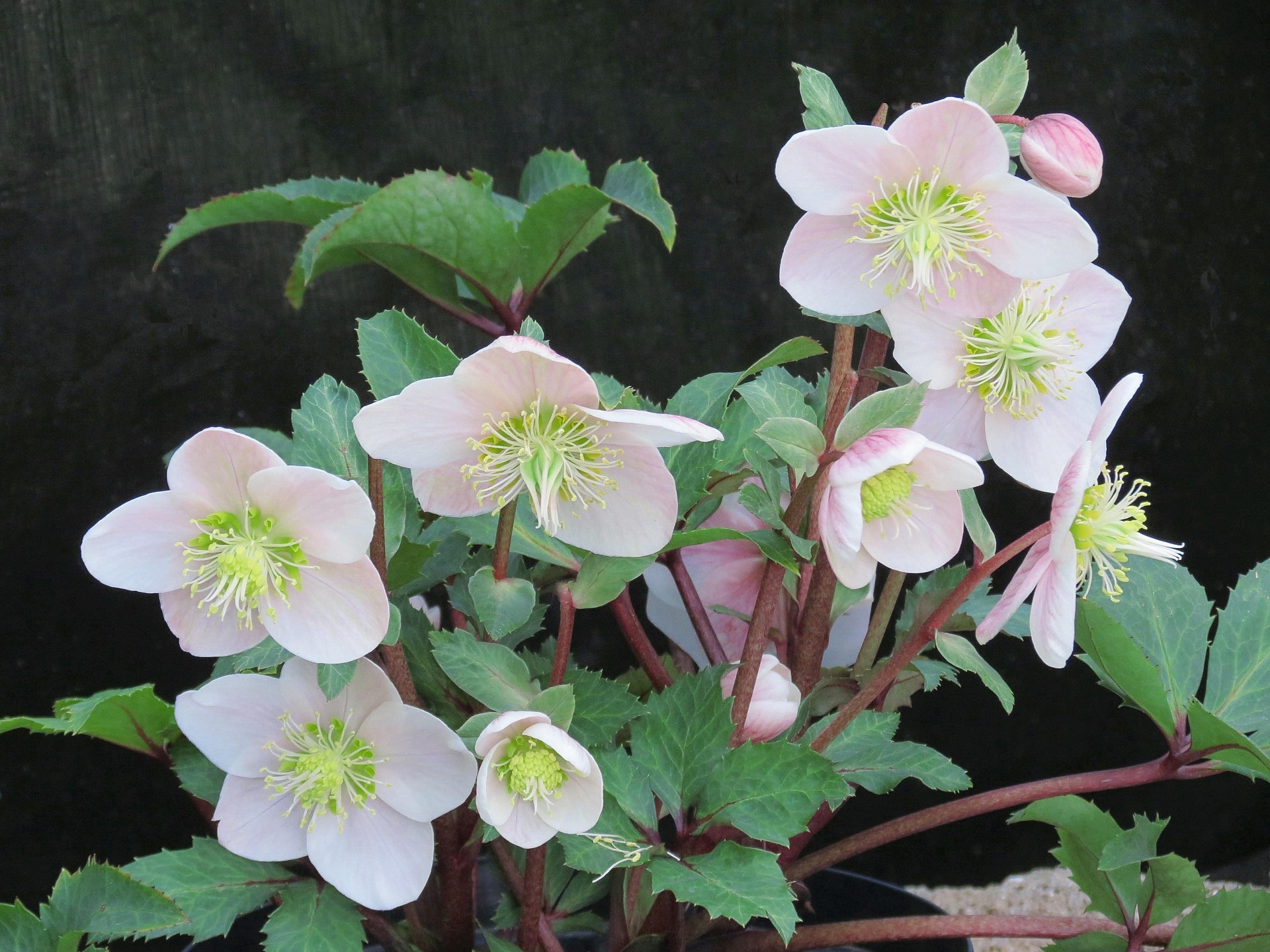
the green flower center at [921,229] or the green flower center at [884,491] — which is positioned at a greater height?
the green flower center at [921,229]

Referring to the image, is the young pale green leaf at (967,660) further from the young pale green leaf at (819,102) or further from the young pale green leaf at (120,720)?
the young pale green leaf at (120,720)

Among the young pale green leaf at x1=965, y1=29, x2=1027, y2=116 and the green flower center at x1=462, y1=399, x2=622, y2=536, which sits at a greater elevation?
the young pale green leaf at x1=965, y1=29, x2=1027, y2=116

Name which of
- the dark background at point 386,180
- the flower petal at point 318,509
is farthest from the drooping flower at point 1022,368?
the dark background at point 386,180

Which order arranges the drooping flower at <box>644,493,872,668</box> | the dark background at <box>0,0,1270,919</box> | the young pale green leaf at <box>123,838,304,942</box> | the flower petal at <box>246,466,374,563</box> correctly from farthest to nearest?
the dark background at <box>0,0,1270,919</box> → the drooping flower at <box>644,493,872,668</box> → the young pale green leaf at <box>123,838,304,942</box> → the flower petal at <box>246,466,374,563</box>

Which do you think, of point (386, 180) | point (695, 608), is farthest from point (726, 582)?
point (386, 180)

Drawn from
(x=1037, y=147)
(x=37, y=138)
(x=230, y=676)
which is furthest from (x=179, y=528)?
(x=37, y=138)

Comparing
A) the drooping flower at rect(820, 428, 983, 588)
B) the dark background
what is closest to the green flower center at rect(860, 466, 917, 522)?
the drooping flower at rect(820, 428, 983, 588)

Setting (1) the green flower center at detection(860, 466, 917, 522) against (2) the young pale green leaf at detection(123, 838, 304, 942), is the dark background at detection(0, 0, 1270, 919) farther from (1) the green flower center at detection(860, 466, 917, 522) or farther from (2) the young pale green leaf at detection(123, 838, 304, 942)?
(1) the green flower center at detection(860, 466, 917, 522)
